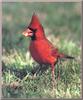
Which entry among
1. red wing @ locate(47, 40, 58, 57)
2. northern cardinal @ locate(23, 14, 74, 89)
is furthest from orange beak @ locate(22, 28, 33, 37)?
red wing @ locate(47, 40, 58, 57)

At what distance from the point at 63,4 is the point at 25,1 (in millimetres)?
194

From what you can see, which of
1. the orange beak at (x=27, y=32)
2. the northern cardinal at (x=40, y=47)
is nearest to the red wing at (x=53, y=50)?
the northern cardinal at (x=40, y=47)

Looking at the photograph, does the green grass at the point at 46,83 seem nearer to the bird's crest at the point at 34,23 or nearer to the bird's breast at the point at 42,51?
the bird's breast at the point at 42,51

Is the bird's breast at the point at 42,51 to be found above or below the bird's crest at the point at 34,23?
below

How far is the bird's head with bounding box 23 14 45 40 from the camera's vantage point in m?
3.28

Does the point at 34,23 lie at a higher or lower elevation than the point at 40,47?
higher

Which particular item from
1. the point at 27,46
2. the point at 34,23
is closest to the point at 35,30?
the point at 34,23

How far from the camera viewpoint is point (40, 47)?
10.8ft

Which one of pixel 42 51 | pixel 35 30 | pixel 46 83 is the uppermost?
pixel 35 30

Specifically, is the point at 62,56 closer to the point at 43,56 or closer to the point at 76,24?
the point at 43,56

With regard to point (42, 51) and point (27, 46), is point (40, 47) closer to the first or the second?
point (42, 51)

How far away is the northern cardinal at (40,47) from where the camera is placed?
3.28 metres

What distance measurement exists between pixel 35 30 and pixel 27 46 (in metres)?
0.18

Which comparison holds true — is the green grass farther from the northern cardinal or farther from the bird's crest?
the bird's crest
